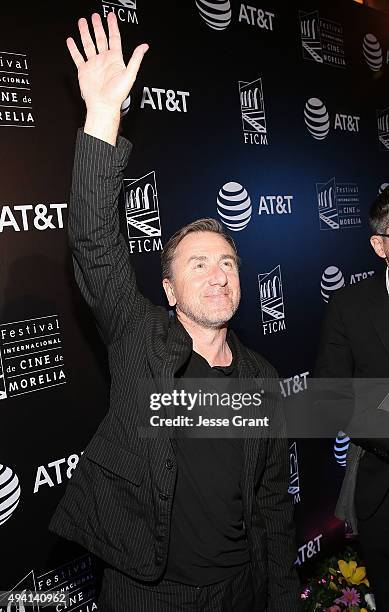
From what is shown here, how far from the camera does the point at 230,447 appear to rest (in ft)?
5.03

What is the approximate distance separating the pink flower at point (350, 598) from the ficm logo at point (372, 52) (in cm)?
323

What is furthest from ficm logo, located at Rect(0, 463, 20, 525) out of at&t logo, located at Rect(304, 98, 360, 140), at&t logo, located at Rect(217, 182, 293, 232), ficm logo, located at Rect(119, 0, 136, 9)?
at&t logo, located at Rect(304, 98, 360, 140)

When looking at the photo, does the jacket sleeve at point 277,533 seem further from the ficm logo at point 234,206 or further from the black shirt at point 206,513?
the ficm logo at point 234,206

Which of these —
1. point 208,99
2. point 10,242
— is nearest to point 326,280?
point 208,99

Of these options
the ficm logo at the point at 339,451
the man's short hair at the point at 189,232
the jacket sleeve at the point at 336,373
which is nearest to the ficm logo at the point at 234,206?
the jacket sleeve at the point at 336,373

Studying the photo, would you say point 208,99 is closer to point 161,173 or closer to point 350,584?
point 161,173

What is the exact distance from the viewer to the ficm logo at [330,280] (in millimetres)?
3340

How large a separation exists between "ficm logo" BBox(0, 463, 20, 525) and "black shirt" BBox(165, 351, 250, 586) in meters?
0.74

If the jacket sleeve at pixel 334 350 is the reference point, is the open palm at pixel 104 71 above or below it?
above

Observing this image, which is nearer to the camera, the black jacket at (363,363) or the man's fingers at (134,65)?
the man's fingers at (134,65)

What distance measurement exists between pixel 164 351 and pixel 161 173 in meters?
1.18

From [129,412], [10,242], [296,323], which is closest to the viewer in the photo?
[129,412]

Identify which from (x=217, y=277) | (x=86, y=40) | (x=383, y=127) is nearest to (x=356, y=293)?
(x=217, y=277)

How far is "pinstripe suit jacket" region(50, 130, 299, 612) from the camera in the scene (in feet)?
4.42
